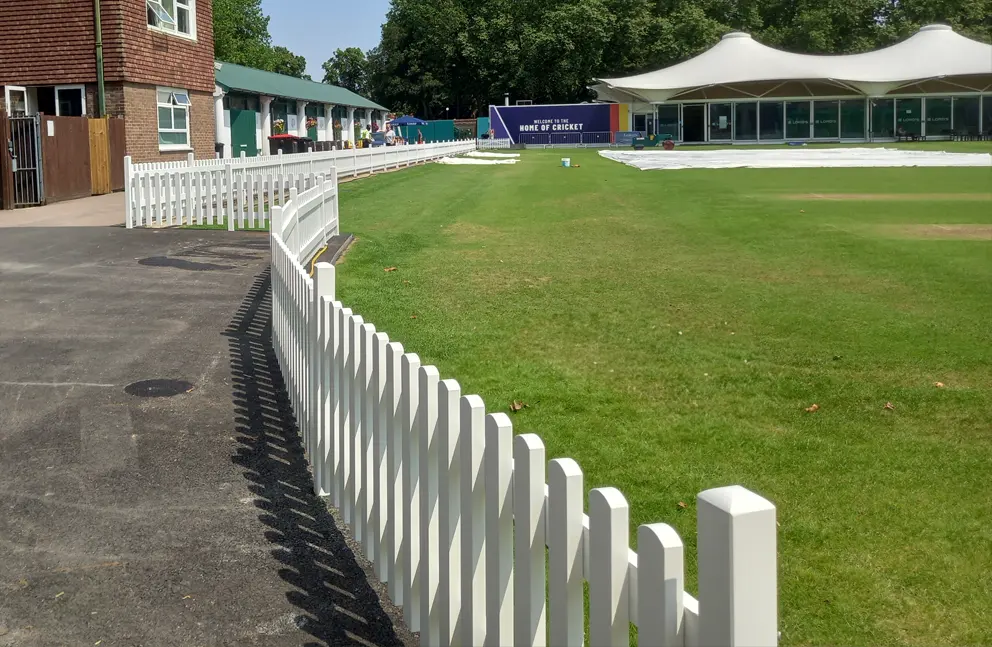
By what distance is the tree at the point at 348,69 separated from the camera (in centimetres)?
13561

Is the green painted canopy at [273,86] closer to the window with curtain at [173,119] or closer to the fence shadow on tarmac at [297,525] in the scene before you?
the window with curtain at [173,119]

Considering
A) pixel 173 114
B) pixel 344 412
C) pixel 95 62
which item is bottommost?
pixel 344 412

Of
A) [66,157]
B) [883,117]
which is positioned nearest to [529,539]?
A: [66,157]

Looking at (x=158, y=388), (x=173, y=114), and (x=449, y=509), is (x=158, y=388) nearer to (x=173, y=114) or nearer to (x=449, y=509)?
(x=449, y=509)

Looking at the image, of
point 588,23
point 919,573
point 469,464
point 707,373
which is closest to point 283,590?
point 469,464

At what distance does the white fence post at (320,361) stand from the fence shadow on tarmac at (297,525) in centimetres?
19

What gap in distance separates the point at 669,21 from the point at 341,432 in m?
97.2

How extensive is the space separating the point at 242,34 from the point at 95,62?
266 feet

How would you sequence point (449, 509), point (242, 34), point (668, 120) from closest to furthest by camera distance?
1. point (449, 509)
2. point (668, 120)
3. point (242, 34)

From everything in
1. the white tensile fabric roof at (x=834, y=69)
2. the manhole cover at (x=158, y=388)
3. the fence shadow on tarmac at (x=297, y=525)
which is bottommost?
the fence shadow on tarmac at (x=297, y=525)

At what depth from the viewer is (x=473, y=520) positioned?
10.6ft

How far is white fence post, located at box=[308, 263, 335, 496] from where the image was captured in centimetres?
527

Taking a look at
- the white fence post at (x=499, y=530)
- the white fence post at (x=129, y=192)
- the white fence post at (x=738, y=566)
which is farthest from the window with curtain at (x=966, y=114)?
the white fence post at (x=738, y=566)

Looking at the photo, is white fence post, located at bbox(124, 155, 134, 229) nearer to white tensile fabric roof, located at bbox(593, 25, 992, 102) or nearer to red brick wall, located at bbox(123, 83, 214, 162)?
red brick wall, located at bbox(123, 83, 214, 162)
